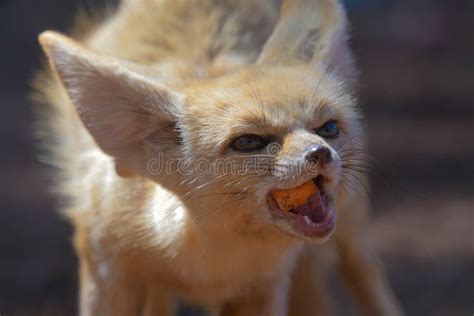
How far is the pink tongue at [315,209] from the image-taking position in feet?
16.7

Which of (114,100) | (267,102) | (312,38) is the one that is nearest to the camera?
(267,102)

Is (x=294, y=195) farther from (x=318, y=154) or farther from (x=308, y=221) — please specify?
(x=318, y=154)

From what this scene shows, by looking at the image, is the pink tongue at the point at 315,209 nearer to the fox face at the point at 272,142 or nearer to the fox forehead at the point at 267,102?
the fox face at the point at 272,142

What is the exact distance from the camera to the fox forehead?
16.8ft

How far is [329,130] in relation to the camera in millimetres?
5355

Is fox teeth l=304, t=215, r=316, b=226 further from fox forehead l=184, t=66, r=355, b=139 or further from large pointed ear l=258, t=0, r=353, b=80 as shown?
large pointed ear l=258, t=0, r=353, b=80

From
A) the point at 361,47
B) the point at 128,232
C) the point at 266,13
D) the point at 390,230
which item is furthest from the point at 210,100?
the point at 361,47

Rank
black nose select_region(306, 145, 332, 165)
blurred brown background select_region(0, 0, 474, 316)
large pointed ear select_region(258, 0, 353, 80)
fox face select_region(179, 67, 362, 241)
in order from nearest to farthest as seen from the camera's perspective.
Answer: black nose select_region(306, 145, 332, 165) < fox face select_region(179, 67, 362, 241) < large pointed ear select_region(258, 0, 353, 80) < blurred brown background select_region(0, 0, 474, 316)

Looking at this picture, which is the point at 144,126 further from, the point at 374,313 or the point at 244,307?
the point at 374,313

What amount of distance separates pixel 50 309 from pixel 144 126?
13.4 feet

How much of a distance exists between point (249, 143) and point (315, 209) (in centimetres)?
51

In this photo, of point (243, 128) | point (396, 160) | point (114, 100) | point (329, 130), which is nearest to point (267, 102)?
point (243, 128)

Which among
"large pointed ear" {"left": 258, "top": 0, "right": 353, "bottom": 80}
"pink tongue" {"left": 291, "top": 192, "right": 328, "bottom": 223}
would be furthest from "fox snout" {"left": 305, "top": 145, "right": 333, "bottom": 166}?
"large pointed ear" {"left": 258, "top": 0, "right": 353, "bottom": 80}

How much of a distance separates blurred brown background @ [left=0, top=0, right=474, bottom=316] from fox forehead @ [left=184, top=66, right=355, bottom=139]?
2.83ft
